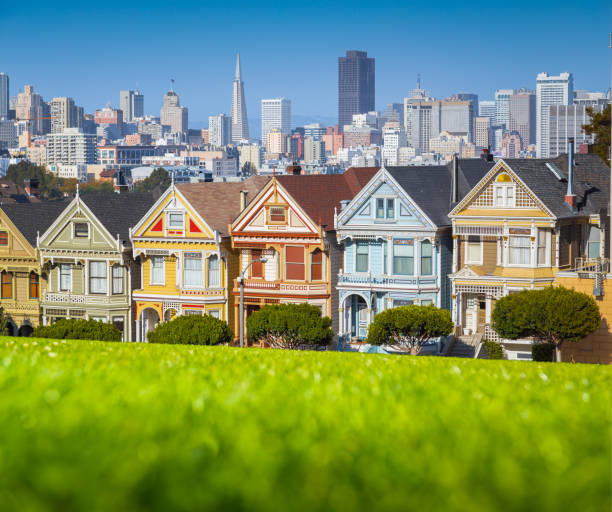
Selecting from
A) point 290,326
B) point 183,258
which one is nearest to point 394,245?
point 290,326

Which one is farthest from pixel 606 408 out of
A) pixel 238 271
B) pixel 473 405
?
pixel 238 271

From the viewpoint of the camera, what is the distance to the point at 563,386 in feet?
47.2

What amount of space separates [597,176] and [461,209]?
267 inches

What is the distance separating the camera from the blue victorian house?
46000 millimetres

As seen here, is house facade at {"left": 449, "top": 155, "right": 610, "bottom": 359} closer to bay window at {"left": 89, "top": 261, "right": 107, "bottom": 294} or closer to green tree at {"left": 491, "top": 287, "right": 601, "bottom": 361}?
green tree at {"left": 491, "top": 287, "right": 601, "bottom": 361}

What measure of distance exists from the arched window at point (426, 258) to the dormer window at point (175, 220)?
1126 centimetres

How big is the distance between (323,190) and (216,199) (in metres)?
5.46

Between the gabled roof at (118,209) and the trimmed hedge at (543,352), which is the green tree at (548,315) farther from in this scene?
the gabled roof at (118,209)

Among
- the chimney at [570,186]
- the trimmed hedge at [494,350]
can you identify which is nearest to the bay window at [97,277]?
the trimmed hedge at [494,350]

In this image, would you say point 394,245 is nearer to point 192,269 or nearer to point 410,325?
point 410,325

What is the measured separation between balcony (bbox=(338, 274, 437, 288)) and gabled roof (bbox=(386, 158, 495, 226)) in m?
2.49

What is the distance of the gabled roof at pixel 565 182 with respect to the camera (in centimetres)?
4434

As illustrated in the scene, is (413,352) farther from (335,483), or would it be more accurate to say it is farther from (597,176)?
(335,483)

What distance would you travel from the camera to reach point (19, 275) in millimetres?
53281
